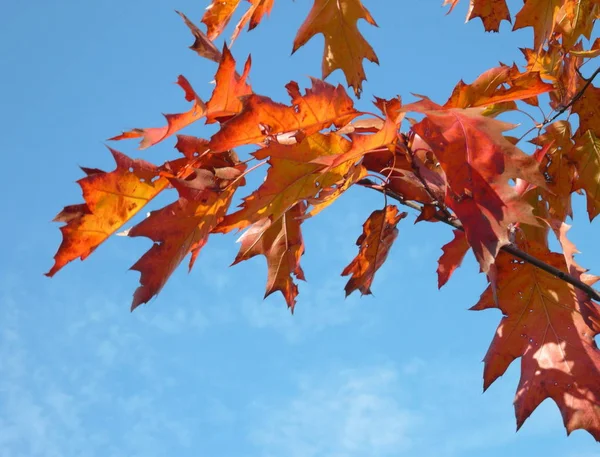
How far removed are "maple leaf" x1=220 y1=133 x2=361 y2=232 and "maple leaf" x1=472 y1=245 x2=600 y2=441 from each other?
541mm

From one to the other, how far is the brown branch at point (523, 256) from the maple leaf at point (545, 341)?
0.49 feet

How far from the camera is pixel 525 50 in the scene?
1840mm

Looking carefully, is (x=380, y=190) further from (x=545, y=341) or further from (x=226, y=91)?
(x=545, y=341)

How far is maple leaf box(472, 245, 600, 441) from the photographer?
143cm

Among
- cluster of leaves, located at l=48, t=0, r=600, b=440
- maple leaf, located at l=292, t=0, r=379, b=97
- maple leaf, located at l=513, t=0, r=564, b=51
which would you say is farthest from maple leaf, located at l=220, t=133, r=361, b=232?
maple leaf, located at l=513, t=0, r=564, b=51

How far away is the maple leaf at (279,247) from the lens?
4.51 feet

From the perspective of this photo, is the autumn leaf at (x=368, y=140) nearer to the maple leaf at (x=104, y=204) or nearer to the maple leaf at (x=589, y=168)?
the maple leaf at (x=104, y=204)

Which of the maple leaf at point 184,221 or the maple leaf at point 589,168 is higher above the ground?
the maple leaf at point 589,168

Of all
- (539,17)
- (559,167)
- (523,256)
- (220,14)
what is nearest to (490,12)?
(539,17)

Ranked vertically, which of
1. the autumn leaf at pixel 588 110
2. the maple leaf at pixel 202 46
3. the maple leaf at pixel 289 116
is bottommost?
the maple leaf at pixel 289 116

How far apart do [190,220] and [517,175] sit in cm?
54

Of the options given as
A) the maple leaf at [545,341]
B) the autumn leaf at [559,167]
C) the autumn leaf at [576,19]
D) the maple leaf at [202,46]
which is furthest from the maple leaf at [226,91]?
the autumn leaf at [576,19]

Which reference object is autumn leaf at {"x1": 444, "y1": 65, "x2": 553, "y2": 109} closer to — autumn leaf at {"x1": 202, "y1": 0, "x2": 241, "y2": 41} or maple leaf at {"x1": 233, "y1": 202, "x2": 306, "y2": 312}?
maple leaf at {"x1": 233, "y1": 202, "x2": 306, "y2": 312}

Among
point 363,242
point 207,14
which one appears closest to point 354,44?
point 207,14
